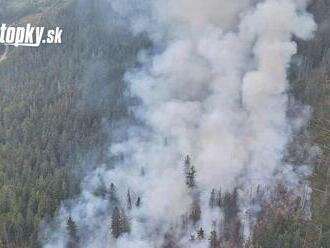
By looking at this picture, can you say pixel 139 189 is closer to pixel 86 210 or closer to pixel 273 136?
pixel 86 210

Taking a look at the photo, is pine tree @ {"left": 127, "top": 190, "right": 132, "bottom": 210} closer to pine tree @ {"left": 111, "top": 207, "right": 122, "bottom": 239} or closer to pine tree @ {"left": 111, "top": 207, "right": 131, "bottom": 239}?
pine tree @ {"left": 111, "top": 207, "right": 131, "bottom": 239}

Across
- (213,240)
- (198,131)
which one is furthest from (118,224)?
(198,131)

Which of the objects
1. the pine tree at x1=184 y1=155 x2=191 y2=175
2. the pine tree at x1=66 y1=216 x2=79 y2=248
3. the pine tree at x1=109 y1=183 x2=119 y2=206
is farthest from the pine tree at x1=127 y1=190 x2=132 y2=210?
the pine tree at x1=184 y1=155 x2=191 y2=175

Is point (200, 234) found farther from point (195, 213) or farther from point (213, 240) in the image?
point (195, 213)

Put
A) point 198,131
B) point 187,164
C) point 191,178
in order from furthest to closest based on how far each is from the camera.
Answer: point 198,131 < point 187,164 < point 191,178

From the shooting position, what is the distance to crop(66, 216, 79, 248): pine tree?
4631 inches

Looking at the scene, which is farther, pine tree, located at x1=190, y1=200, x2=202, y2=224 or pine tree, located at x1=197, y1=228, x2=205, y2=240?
pine tree, located at x1=190, y1=200, x2=202, y2=224

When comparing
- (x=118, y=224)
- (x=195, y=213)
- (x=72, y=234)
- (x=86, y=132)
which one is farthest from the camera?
(x=86, y=132)

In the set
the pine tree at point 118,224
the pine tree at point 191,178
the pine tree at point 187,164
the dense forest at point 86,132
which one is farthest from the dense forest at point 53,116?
the pine tree at point 191,178

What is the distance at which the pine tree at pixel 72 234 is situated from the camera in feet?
386

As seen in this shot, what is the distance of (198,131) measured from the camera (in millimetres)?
141875

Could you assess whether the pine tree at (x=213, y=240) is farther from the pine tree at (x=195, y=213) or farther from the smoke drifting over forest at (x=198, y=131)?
the pine tree at (x=195, y=213)

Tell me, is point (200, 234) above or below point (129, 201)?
below

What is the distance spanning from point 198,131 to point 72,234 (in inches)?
1595
